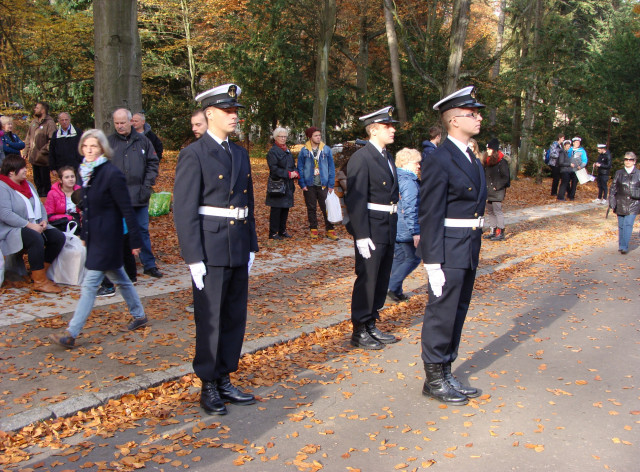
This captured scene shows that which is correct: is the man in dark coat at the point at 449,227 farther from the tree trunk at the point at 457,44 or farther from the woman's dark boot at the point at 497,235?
the tree trunk at the point at 457,44

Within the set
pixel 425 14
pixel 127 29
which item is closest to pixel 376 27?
pixel 425 14

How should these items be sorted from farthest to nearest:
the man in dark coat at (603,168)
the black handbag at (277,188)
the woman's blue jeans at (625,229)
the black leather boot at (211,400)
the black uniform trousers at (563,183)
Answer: the black uniform trousers at (563,183) → the man in dark coat at (603,168) → the woman's blue jeans at (625,229) → the black handbag at (277,188) → the black leather boot at (211,400)

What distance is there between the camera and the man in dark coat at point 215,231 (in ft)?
14.4

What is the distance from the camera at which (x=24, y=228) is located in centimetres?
755

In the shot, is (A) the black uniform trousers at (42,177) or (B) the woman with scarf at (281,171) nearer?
(B) the woman with scarf at (281,171)

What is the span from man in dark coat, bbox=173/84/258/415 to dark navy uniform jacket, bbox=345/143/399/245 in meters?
1.56

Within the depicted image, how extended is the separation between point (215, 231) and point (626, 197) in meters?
10.00

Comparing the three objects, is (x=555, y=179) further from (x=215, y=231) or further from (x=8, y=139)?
(x=215, y=231)

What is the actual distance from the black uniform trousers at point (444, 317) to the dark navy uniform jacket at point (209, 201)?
5.29ft

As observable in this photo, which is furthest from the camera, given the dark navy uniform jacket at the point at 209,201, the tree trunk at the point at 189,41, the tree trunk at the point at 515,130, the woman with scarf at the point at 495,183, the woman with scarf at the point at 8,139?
the tree trunk at the point at 515,130

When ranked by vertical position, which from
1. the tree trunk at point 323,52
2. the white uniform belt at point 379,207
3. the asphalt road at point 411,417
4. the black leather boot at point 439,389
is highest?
the tree trunk at point 323,52

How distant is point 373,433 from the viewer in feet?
13.9

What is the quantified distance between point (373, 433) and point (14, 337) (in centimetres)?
382

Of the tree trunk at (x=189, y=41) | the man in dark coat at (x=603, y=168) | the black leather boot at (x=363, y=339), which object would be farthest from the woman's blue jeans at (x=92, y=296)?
the tree trunk at (x=189, y=41)
